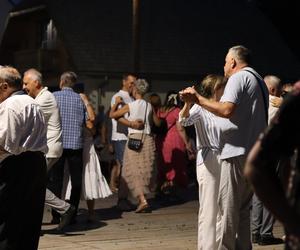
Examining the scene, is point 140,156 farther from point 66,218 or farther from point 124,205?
point 66,218

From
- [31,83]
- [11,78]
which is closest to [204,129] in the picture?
[11,78]

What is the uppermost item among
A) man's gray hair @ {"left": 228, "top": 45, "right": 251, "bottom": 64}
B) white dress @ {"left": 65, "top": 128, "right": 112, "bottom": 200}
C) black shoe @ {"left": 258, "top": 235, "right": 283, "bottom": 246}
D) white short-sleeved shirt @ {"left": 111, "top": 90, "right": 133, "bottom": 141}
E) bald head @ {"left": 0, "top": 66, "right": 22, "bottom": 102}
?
man's gray hair @ {"left": 228, "top": 45, "right": 251, "bottom": 64}

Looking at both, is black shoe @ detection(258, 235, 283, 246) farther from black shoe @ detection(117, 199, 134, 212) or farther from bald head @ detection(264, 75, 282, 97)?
black shoe @ detection(117, 199, 134, 212)

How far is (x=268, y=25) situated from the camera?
31.6m

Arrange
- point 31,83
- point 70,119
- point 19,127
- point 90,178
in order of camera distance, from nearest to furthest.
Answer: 1. point 19,127
2. point 31,83
3. point 70,119
4. point 90,178

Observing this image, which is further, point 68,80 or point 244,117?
point 68,80

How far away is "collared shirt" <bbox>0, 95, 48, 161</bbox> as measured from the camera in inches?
242

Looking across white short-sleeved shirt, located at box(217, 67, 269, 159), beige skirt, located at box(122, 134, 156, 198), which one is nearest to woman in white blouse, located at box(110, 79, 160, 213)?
beige skirt, located at box(122, 134, 156, 198)

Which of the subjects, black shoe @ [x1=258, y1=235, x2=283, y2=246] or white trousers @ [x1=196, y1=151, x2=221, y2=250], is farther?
black shoe @ [x1=258, y1=235, x2=283, y2=246]

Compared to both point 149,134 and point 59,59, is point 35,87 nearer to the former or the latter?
point 149,134

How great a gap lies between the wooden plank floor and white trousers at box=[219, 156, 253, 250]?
5.77 ft

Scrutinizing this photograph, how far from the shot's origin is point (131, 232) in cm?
963

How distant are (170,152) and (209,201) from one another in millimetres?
6003

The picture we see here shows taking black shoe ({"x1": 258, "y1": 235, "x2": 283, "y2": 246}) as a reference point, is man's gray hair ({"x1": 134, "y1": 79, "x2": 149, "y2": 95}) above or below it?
above
